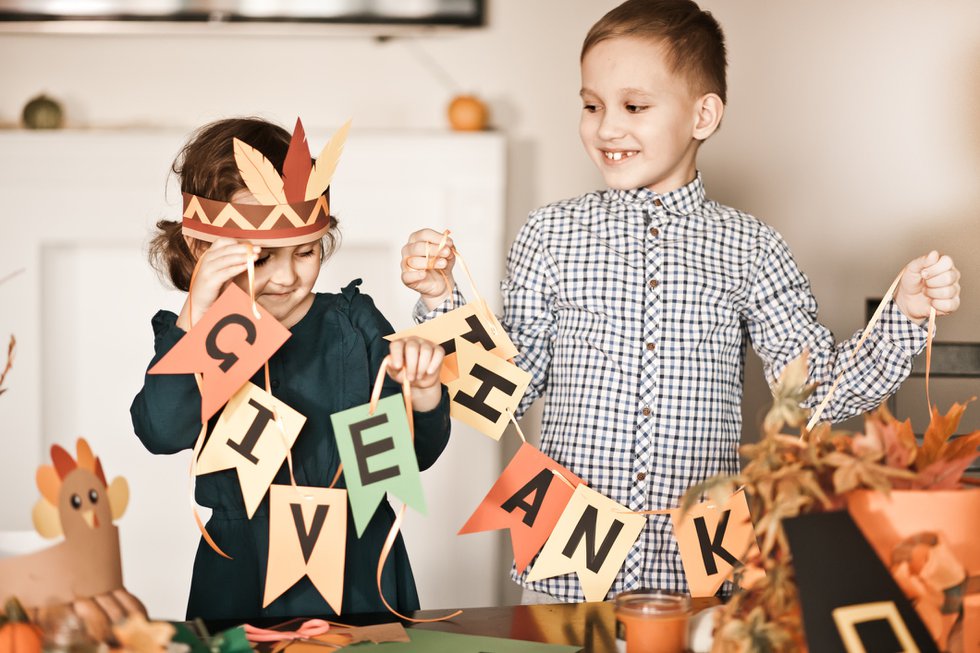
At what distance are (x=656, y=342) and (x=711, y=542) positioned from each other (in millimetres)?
343

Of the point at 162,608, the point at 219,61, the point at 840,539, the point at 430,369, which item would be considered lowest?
the point at 162,608

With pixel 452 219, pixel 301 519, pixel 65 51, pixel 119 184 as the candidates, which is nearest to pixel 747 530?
pixel 301 519

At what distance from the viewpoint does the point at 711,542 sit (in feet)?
4.27

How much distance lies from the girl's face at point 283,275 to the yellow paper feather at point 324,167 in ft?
0.33

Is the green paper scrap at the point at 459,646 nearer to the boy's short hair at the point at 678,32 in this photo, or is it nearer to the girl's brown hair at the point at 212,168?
the girl's brown hair at the point at 212,168

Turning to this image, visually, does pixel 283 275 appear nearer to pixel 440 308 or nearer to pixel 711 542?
pixel 440 308

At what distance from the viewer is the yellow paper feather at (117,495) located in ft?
2.93

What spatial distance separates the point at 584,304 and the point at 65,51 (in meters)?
1.32

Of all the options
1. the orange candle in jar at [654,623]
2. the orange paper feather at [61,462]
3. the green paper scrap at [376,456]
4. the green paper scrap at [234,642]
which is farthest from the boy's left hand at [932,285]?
the orange paper feather at [61,462]

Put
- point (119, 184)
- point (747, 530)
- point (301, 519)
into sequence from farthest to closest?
1. point (119, 184)
2. point (747, 530)
3. point (301, 519)

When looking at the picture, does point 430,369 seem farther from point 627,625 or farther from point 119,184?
point 119,184

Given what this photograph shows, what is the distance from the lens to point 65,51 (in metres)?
2.17

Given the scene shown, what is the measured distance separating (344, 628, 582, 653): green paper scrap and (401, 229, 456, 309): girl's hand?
0.52m

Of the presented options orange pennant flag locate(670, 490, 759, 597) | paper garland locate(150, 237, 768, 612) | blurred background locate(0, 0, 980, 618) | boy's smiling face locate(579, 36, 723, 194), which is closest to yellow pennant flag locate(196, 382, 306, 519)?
paper garland locate(150, 237, 768, 612)
